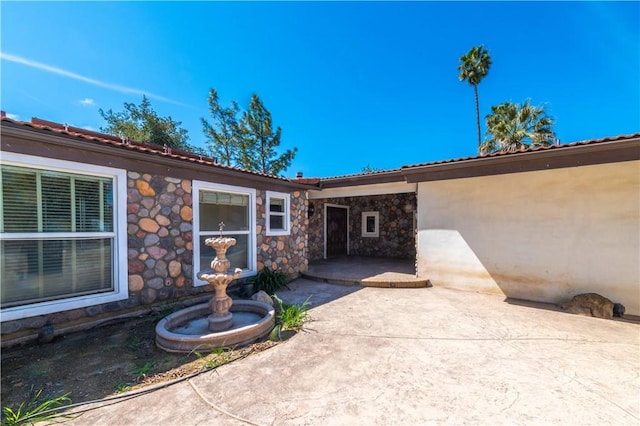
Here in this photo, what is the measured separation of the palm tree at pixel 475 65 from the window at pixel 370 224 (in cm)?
1240

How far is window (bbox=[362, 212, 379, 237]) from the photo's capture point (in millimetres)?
11406

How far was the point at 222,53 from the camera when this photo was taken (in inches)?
408

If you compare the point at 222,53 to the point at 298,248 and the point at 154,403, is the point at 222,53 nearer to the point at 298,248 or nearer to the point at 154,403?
the point at 298,248

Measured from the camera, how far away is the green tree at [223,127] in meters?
20.0

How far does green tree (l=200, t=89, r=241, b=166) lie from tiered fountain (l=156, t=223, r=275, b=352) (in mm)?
18003

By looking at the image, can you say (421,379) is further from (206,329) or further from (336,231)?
(336,231)

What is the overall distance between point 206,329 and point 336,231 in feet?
26.5

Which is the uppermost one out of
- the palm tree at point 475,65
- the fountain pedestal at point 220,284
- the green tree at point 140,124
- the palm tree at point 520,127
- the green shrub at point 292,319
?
the palm tree at point 475,65

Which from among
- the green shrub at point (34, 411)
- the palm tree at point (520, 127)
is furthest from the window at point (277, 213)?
the palm tree at point (520, 127)

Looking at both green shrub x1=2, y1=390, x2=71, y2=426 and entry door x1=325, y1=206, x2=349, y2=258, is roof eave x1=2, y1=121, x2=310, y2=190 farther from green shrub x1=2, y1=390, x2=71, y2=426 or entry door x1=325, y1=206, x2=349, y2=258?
entry door x1=325, y1=206, x2=349, y2=258

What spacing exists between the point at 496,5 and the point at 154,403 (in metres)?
12.3

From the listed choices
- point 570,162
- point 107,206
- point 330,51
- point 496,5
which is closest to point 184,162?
point 107,206

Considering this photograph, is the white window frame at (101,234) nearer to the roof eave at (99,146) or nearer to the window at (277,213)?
the roof eave at (99,146)

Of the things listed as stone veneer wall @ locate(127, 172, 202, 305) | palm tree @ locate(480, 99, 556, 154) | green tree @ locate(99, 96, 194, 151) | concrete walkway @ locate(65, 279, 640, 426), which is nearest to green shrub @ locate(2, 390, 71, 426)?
concrete walkway @ locate(65, 279, 640, 426)
